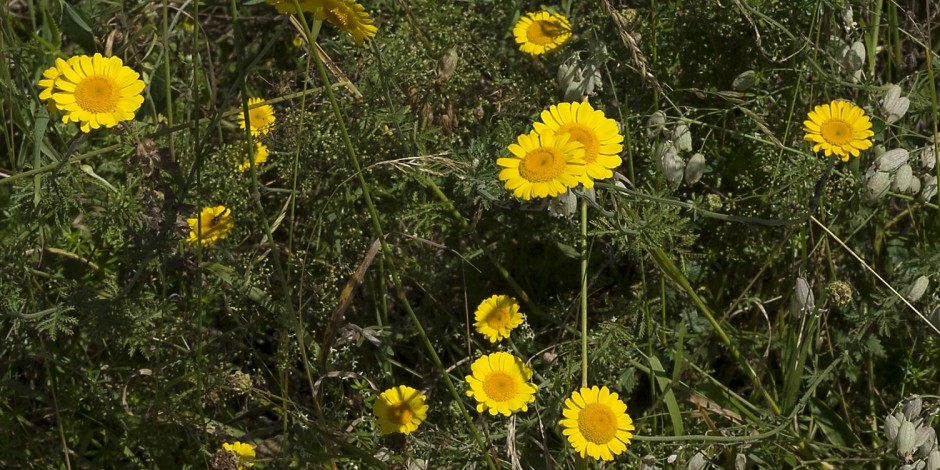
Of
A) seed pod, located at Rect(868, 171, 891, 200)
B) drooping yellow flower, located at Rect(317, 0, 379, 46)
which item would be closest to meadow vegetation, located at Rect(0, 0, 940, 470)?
seed pod, located at Rect(868, 171, 891, 200)

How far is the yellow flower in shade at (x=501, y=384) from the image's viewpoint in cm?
210

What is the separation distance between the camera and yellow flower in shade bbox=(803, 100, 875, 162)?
2094 millimetres

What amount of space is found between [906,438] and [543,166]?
954 mm

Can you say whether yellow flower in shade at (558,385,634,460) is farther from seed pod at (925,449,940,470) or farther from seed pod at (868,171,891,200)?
seed pod at (868,171,891,200)

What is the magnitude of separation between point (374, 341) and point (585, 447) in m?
0.68

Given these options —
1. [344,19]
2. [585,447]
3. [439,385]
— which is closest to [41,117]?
[344,19]

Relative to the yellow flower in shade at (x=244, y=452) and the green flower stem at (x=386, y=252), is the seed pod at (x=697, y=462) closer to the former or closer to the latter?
the green flower stem at (x=386, y=252)

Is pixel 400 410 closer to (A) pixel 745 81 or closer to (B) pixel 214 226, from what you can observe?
(B) pixel 214 226

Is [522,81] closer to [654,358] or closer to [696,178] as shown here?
[696,178]

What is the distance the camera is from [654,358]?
2.39 meters

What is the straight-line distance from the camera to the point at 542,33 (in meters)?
2.69

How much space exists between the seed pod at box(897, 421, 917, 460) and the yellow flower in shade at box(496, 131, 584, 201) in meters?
0.88

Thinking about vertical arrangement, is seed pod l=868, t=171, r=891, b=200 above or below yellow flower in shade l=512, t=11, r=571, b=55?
below

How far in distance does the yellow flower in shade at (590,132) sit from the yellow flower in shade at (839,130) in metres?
0.45
